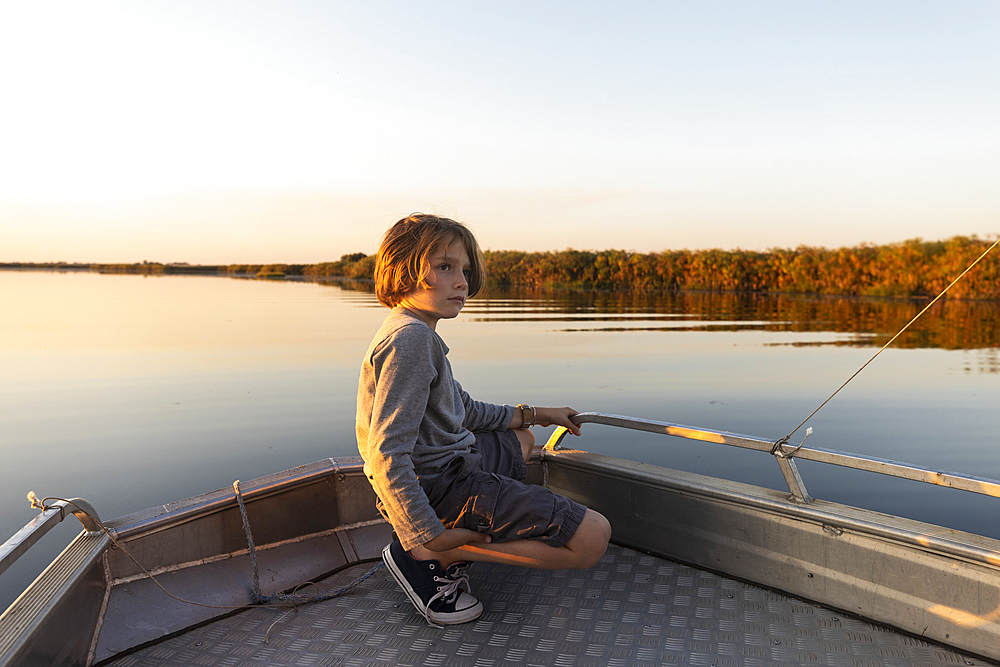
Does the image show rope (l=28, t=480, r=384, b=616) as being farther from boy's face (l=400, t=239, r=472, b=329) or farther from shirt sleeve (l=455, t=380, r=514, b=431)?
boy's face (l=400, t=239, r=472, b=329)

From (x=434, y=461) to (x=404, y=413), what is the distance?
230mm

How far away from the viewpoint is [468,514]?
184cm

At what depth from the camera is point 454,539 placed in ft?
5.92

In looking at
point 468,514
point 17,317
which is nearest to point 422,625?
point 468,514

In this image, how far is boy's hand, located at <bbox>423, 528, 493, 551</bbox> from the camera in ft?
5.82

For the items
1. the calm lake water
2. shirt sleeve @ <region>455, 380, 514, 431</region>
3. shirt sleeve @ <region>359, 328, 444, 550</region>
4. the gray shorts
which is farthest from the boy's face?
the calm lake water

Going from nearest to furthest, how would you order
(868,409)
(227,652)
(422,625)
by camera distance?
Result: (227,652) < (422,625) < (868,409)

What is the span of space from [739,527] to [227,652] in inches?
65.3

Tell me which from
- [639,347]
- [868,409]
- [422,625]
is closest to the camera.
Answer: [422,625]

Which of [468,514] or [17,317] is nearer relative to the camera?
[468,514]

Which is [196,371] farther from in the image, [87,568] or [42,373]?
[87,568]

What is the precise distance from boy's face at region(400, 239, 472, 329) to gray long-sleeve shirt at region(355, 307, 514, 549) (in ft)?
0.25

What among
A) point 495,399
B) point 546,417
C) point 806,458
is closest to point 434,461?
point 546,417

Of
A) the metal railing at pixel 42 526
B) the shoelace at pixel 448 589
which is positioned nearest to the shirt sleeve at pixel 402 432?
the shoelace at pixel 448 589
